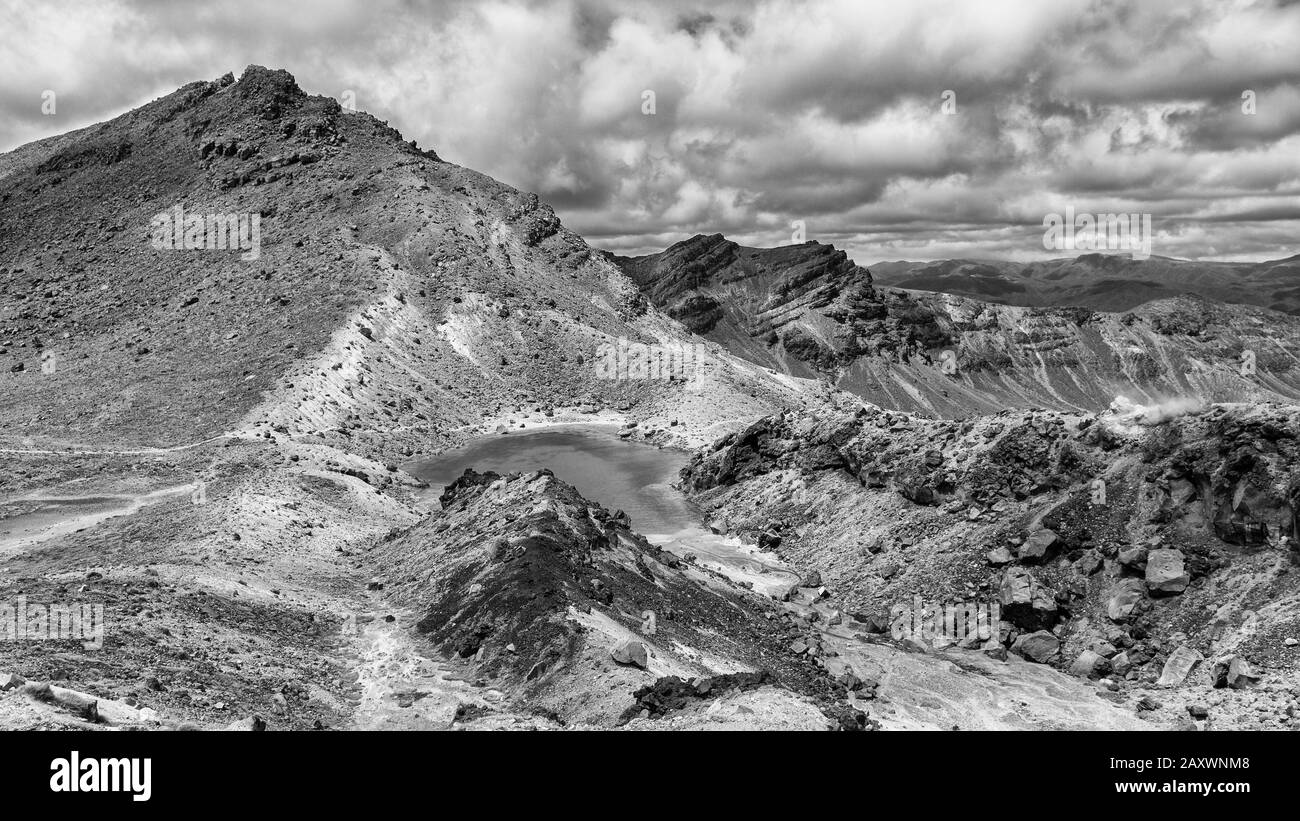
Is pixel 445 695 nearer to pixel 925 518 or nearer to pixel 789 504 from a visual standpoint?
pixel 925 518

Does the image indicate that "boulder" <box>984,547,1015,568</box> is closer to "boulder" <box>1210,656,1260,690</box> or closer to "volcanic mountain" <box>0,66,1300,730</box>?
"volcanic mountain" <box>0,66,1300,730</box>

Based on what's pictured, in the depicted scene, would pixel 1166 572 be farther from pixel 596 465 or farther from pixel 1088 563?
pixel 596 465

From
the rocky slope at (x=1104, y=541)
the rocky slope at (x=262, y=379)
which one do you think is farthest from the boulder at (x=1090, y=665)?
the rocky slope at (x=262, y=379)

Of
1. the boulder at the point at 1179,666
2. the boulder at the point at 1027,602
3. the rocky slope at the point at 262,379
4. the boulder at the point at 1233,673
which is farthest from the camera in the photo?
the boulder at the point at 1027,602

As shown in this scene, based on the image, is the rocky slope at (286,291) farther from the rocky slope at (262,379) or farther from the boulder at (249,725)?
the boulder at (249,725)

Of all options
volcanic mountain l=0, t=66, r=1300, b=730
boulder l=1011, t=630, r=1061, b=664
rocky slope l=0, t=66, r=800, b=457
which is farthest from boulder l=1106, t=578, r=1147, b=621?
rocky slope l=0, t=66, r=800, b=457

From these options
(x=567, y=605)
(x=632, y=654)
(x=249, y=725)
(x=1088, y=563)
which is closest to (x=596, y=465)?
(x=567, y=605)
